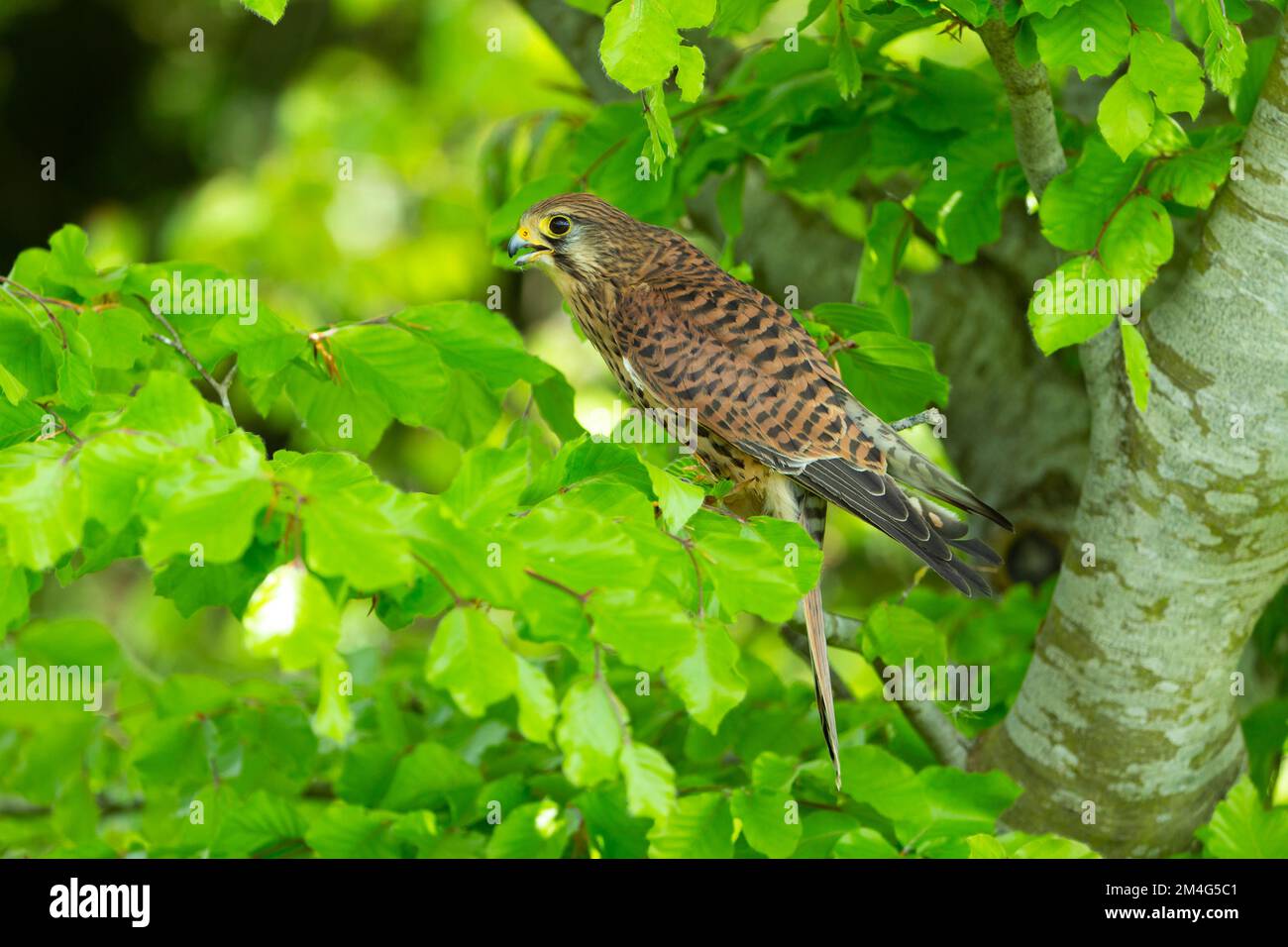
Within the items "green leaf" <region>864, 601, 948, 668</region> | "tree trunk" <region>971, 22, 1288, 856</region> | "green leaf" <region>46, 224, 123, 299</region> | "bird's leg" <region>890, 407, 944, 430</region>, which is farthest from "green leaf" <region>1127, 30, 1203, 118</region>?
"green leaf" <region>46, 224, 123, 299</region>

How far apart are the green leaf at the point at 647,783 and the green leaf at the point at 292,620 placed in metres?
0.34

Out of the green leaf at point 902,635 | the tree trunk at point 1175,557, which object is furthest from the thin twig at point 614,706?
the tree trunk at point 1175,557

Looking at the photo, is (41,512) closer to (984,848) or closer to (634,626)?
(634,626)

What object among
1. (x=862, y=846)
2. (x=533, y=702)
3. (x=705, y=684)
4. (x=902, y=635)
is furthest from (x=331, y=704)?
(x=902, y=635)

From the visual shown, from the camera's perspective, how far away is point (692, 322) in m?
2.60

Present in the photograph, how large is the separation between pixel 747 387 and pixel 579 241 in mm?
542

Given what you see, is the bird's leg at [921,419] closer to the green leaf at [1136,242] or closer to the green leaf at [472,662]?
the green leaf at [1136,242]

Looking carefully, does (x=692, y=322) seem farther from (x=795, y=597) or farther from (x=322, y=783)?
(x=322, y=783)

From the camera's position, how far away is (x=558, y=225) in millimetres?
2768

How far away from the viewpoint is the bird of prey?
2.35 m

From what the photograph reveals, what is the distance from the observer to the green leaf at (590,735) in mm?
1439

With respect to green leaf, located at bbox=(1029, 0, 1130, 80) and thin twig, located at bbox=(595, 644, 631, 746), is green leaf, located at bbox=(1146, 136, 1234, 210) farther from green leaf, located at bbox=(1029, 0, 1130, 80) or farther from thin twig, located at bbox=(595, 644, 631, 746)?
thin twig, located at bbox=(595, 644, 631, 746)

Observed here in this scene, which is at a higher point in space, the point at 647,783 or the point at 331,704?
the point at 331,704

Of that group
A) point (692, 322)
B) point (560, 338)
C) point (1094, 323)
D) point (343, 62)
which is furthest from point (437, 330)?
point (343, 62)
